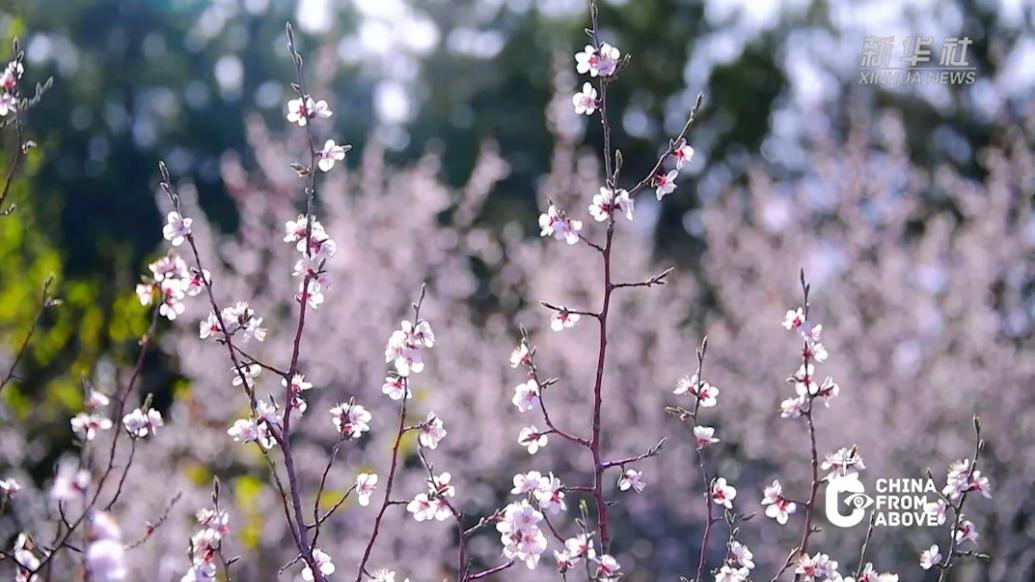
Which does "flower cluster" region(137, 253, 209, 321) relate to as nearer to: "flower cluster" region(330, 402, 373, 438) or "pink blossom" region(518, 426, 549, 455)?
"flower cluster" region(330, 402, 373, 438)

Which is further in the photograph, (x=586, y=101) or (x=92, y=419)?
(x=586, y=101)

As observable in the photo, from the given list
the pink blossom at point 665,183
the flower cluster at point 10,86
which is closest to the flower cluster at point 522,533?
the pink blossom at point 665,183

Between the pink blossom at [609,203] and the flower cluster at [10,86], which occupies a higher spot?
the flower cluster at [10,86]

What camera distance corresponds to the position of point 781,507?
1990 mm

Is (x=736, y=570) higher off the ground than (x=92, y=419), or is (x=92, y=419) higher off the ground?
(x=92, y=419)

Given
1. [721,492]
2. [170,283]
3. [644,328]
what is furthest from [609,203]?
[644,328]

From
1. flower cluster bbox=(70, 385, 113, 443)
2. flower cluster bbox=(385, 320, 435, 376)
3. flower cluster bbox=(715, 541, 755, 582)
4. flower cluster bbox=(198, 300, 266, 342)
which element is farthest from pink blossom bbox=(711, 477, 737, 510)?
flower cluster bbox=(70, 385, 113, 443)

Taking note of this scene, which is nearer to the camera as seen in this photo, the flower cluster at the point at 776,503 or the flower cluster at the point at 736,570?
the flower cluster at the point at 736,570

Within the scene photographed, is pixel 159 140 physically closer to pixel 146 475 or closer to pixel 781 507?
pixel 146 475

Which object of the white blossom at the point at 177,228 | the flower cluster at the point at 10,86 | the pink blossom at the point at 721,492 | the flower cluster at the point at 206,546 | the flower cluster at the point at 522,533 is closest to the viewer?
the flower cluster at the point at 206,546

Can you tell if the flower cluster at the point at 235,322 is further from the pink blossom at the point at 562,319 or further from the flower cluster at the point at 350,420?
the pink blossom at the point at 562,319

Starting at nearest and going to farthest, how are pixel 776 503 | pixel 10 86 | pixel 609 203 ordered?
pixel 609 203
pixel 776 503
pixel 10 86

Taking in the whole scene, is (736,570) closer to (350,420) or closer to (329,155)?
(350,420)

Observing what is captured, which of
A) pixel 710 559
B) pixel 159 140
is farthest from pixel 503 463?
pixel 159 140
